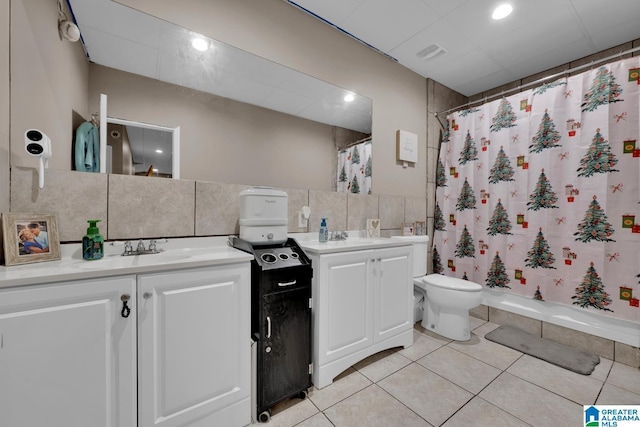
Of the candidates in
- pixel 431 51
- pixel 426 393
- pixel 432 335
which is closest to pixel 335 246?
pixel 426 393

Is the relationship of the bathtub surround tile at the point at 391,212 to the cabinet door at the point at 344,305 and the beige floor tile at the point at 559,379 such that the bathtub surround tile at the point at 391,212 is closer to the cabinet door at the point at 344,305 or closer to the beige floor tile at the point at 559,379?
the cabinet door at the point at 344,305

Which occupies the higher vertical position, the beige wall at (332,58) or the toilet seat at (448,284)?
the beige wall at (332,58)

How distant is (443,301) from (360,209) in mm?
1067

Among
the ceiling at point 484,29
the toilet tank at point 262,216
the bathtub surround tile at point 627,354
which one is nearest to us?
the toilet tank at point 262,216

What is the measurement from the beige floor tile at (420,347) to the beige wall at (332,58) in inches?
54.4

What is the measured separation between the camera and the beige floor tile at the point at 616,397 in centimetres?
147

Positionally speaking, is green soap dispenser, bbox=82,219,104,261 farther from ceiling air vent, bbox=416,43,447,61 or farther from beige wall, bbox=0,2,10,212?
ceiling air vent, bbox=416,43,447,61

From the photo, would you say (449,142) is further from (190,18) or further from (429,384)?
(190,18)

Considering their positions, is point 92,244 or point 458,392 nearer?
point 92,244

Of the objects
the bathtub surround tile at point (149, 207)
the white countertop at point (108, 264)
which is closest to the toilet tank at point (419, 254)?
the white countertop at point (108, 264)

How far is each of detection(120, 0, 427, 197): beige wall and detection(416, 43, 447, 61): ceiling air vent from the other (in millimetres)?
241

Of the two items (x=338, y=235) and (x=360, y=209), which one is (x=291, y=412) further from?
(x=360, y=209)

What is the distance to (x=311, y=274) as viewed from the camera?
4.93 feet

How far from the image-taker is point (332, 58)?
221cm
